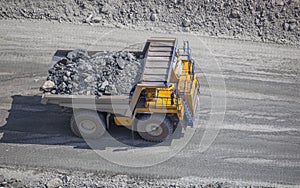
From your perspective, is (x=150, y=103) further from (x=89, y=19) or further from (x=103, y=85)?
(x=89, y=19)

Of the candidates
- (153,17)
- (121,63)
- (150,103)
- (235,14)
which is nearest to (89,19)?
(153,17)

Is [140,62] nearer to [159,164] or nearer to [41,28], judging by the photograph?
[159,164]

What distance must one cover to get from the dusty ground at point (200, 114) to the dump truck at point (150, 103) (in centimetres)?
56

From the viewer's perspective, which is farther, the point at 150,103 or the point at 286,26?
the point at 286,26

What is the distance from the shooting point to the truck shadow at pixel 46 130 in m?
13.9

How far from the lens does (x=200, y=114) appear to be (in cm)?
1471

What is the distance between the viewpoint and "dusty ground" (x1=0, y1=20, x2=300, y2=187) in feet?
43.2

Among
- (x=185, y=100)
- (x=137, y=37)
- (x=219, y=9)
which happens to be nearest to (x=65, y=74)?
(x=185, y=100)

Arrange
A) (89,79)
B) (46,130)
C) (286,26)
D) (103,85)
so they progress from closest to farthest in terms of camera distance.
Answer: (103,85) < (89,79) < (46,130) < (286,26)

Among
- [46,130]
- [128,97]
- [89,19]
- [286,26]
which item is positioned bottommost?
[46,130]

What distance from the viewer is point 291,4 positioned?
18.4 m

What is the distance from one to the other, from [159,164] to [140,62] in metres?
3.13

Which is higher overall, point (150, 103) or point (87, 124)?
point (150, 103)

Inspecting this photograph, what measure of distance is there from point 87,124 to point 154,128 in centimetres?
196
